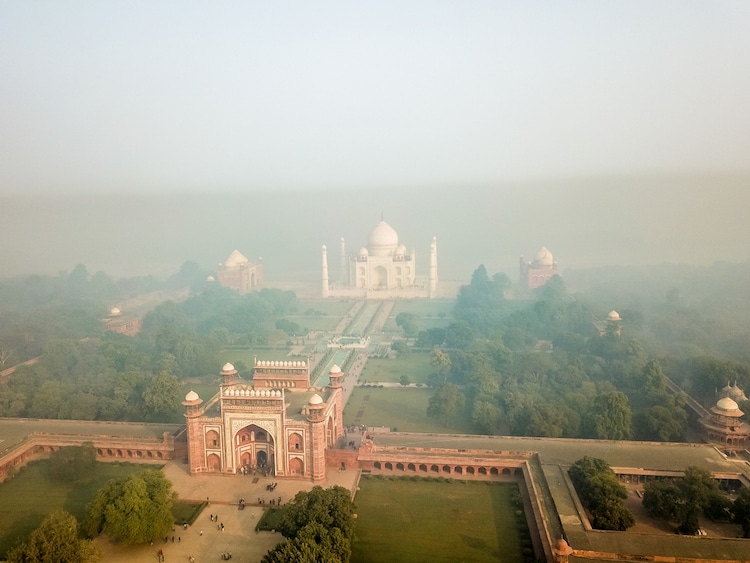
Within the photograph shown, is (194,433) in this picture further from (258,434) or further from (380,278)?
(380,278)

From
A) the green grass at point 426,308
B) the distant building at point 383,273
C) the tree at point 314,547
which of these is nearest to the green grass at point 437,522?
the tree at point 314,547

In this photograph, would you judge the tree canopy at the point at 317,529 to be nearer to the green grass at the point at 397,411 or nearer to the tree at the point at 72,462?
the tree at the point at 72,462

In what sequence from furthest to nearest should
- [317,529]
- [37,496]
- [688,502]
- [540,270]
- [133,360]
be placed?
1. [540,270]
2. [133,360]
3. [37,496]
4. [688,502]
5. [317,529]

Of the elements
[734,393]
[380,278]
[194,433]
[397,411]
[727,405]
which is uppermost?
[380,278]

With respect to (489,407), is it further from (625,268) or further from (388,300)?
(625,268)

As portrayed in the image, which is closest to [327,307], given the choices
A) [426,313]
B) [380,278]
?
[380,278]

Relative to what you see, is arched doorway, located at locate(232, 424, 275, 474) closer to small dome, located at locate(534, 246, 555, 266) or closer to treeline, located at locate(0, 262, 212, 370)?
treeline, located at locate(0, 262, 212, 370)

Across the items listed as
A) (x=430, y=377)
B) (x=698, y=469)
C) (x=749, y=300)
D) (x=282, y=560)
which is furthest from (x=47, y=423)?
(x=749, y=300)

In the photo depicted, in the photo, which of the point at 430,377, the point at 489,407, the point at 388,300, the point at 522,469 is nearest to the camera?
the point at 522,469
